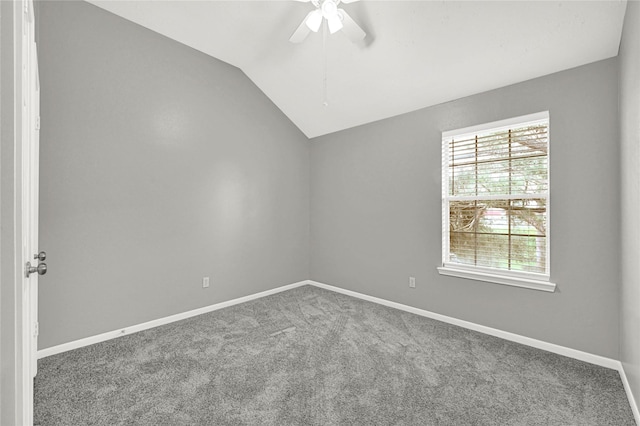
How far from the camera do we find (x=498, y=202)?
2.75 meters

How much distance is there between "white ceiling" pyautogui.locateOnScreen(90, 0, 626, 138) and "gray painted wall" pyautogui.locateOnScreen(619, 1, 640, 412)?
386mm

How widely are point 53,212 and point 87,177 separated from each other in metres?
0.38

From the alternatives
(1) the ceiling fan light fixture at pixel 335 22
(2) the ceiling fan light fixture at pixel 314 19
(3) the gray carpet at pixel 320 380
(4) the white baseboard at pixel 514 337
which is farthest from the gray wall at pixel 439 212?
(2) the ceiling fan light fixture at pixel 314 19

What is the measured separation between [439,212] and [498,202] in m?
0.56

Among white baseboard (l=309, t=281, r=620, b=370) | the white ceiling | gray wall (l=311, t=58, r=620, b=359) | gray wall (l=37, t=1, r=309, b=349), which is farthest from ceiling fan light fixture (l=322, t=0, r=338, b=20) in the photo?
white baseboard (l=309, t=281, r=620, b=370)

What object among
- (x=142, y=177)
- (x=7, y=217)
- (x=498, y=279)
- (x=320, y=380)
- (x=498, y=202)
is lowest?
(x=320, y=380)

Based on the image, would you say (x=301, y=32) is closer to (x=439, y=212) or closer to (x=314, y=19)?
(x=314, y=19)

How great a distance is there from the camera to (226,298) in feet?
11.4

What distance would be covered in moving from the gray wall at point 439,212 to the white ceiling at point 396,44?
0.68ft

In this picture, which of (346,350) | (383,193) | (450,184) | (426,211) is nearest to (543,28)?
(450,184)

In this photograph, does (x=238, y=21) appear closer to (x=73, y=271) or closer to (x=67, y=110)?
(x=67, y=110)

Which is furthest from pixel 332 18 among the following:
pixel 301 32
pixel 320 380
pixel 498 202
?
pixel 320 380

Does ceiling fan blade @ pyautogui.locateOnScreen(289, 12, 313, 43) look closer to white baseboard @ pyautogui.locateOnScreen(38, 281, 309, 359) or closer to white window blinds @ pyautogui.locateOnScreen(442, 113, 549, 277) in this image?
white window blinds @ pyautogui.locateOnScreen(442, 113, 549, 277)

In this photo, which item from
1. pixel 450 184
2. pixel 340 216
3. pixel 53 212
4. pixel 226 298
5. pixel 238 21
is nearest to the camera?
pixel 53 212
